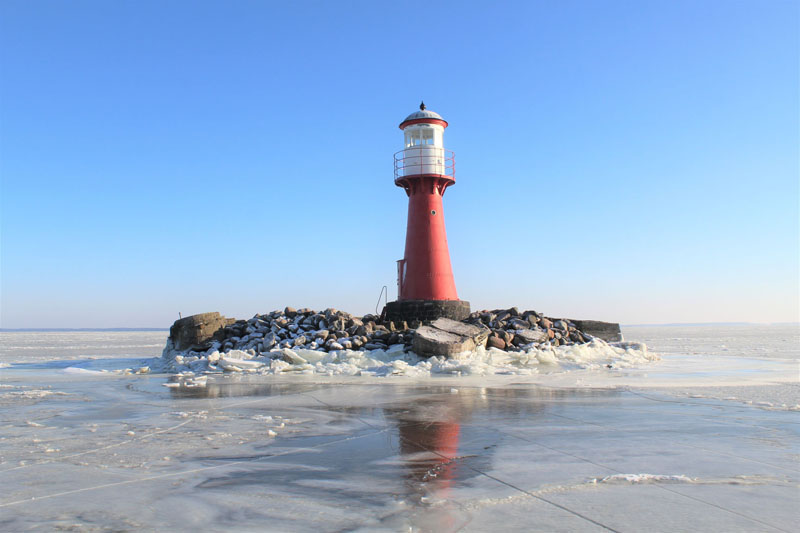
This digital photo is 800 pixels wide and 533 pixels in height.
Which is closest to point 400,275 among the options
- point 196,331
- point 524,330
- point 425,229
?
point 425,229

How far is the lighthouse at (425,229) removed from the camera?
17953 mm

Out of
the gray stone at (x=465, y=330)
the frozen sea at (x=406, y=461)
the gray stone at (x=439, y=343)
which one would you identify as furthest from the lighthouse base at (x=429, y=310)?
the frozen sea at (x=406, y=461)

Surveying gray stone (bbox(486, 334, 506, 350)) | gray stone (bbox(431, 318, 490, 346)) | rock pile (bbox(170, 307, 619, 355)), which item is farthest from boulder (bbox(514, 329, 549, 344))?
gray stone (bbox(431, 318, 490, 346))

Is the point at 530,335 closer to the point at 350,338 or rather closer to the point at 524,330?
the point at 524,330

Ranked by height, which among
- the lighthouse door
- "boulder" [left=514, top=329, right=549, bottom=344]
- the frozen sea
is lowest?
the frozen sea

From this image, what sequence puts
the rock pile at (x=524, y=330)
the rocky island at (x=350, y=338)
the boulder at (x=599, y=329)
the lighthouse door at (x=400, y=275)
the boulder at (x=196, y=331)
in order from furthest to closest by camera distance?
the boulder at (x=599, y=329) < the lighthouse door at (x=400, y=275) < the boulder at (x=196, y=331) < the rock pile at (x=524, y=330) < the rocky island at (x=350, y=338)

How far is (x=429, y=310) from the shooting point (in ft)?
57.8

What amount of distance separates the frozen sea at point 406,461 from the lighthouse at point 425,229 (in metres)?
8.96

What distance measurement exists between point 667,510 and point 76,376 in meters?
12.9

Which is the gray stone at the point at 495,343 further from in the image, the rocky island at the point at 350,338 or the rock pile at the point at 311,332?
the rock pile at the point at 311,332

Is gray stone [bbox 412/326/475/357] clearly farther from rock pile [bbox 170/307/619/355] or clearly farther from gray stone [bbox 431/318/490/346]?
gray stone [bbox 431/318/490/346]

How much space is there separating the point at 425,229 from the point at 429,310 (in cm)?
253

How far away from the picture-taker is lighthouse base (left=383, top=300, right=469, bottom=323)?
1761cm

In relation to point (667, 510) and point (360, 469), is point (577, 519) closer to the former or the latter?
point (667, 510)
